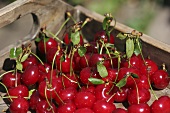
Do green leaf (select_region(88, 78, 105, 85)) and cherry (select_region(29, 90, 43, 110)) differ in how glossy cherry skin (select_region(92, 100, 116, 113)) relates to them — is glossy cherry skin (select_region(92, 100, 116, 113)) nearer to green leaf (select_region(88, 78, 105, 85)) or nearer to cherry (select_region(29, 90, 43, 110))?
green leaf (select_region(88, 78, 105, 85))

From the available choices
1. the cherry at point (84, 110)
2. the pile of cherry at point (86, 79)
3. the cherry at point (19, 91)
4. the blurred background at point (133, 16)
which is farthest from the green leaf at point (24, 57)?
the blurred background at point (133, 16)

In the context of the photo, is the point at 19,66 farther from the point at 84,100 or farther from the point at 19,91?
the point at 84,100

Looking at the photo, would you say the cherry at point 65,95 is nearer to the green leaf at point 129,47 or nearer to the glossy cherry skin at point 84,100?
the glossy cherry skin at point 84,100

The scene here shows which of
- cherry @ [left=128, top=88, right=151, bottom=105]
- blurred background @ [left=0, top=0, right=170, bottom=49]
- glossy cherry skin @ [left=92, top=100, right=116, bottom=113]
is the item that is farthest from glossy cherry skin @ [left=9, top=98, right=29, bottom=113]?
blurred background @ [left=0, top=0, right=170, bottom=49]

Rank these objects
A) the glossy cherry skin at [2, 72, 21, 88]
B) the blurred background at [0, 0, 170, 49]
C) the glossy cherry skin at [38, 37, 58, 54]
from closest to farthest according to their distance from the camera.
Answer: the glossy cherry skin at [2, 72, 21, 88], the glossy cherry skin at [38, 37, 58, 54], the blurred background at [0, 0, 170, 49]

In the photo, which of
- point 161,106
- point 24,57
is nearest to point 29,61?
point 24,57

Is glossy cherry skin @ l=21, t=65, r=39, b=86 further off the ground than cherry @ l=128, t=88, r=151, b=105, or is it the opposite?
glossy cherry skin @ l=21, t=65, r=39, b=86

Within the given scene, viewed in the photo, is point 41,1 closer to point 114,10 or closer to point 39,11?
point 39,11
